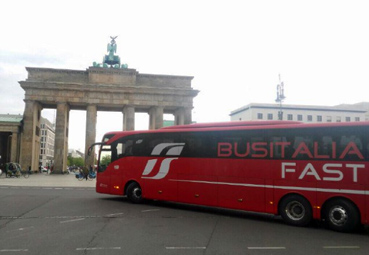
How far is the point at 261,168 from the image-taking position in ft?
37.3

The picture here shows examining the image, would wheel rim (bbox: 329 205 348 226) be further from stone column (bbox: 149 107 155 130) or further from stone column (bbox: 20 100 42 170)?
Result: stone column (bbox: 20 100 42 170)

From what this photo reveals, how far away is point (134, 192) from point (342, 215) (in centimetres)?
859

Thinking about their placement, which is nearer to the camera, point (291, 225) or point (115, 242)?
point (115, 242)

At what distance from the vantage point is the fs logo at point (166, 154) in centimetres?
1373

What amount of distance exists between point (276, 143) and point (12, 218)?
8.58 metres

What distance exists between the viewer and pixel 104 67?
50750 millimetres

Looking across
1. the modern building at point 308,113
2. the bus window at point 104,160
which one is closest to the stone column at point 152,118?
the bus window at point 104,160

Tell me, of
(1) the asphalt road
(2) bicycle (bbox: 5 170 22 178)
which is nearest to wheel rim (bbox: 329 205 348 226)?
(1) the asphalt road

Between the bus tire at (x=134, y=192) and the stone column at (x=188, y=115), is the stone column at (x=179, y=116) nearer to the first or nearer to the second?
the stone column at (x=188, y=115)

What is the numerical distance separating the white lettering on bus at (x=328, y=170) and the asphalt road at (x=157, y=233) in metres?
1.48

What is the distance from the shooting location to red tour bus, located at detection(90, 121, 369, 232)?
981 cm

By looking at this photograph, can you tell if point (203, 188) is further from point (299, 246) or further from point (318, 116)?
point (318, 116)

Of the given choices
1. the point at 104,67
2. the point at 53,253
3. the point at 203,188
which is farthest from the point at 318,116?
the point at 53,253

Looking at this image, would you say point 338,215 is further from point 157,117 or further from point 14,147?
point 14,147
